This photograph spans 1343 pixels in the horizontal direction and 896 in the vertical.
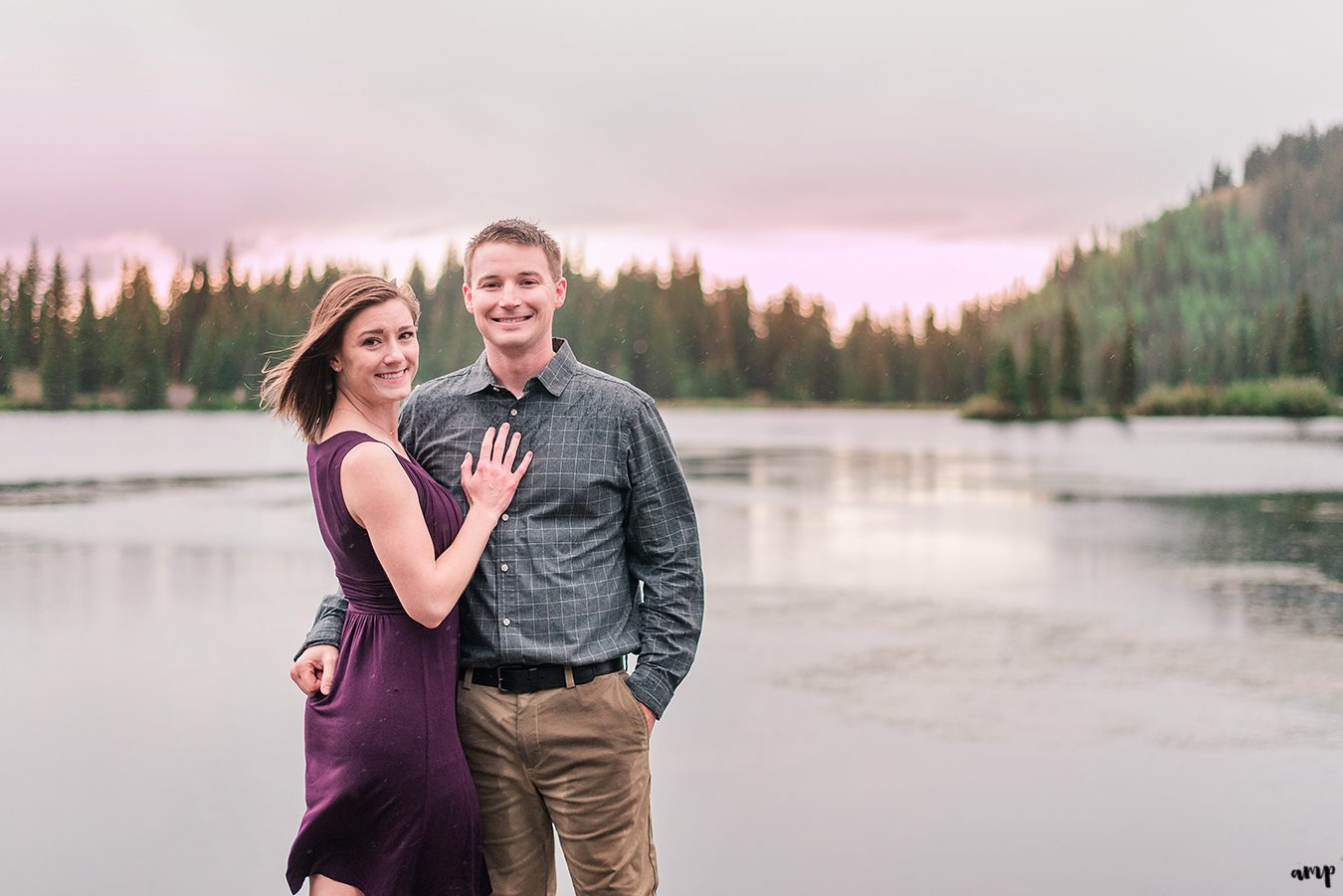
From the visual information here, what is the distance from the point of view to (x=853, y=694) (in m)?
13.2

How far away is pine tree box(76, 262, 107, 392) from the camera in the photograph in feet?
149

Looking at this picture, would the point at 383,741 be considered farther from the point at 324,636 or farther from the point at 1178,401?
the point at 1178,401

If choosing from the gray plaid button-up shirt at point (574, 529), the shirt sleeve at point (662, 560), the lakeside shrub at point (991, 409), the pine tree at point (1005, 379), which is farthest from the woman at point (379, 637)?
the lakeside shrub at point (991, 409)

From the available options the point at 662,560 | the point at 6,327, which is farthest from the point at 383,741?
the point at 6,327

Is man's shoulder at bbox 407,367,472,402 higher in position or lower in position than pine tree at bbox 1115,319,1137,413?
lower

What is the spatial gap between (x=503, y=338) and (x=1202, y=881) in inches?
Answer: 250

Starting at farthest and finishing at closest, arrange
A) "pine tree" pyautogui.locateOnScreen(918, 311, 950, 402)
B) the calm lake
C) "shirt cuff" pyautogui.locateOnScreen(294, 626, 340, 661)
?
"pine tree" pyautogui.locateOnScreen(918, 311, 950, 402), the calm lake, "shirt cuff" pyautogui.locateOnScreen(294, 626, 340, 661)

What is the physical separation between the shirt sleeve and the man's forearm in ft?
2.26

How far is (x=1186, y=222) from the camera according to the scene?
61.2 metres

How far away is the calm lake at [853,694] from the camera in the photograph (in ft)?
23.8

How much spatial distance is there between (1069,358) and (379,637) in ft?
173
